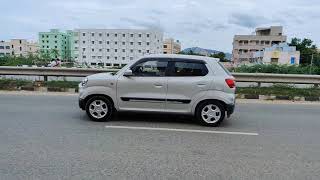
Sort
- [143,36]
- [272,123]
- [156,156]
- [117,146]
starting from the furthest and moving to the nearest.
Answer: [143,36]
[272,123]
[117,146]
[156,156]

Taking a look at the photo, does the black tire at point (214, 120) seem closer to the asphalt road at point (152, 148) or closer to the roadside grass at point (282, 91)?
the asphalt road at point (152, 148)

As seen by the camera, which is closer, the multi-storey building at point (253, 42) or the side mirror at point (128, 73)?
the side mirror at point (128, 73)

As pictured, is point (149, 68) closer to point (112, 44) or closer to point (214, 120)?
point (214, 120)

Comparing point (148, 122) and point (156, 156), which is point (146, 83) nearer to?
point (148, 122)

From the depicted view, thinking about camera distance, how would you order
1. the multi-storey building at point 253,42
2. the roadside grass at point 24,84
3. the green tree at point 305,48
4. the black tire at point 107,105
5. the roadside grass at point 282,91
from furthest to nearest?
1. the multi-storey building at point 253,42
2. the green tree at point 305,48
3. the roadside grass at point 24,84
4. the roadside grass at point 282,91
5. the black tire at point 107,105

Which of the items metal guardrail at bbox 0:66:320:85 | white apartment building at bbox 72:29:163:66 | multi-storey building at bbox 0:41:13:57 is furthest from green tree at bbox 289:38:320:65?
multi-storey building at bbox 0:41:13:57

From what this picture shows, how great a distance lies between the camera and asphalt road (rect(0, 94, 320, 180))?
4098 mm

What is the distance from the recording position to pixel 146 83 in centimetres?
681

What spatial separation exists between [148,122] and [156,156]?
235cm

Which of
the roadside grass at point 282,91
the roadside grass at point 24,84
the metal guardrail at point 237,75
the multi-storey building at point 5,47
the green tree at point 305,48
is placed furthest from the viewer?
the multi-storey building at point 5,47

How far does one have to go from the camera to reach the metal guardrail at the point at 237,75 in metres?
13.7

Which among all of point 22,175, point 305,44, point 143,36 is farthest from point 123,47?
point 22,175

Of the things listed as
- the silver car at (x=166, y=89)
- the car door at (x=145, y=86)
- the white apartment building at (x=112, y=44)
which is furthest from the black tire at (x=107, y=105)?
the white apartment building at (x=112, y=44)

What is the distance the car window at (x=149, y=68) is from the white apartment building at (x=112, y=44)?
98.3 metres
